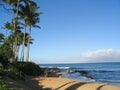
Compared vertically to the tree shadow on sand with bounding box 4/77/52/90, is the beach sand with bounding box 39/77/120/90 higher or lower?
lower

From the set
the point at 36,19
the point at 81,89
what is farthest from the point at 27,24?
the point at 81,89

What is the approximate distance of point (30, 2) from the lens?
40219mm

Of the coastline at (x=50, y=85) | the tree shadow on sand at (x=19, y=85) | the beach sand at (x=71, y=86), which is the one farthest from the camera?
the beach sand at (x=71, y=86)

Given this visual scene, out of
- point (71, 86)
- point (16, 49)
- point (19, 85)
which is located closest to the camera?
point (19, 85)

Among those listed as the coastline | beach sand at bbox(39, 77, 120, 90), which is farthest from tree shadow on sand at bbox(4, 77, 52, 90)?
beach sand at bbox(39, 77, 120, 90)

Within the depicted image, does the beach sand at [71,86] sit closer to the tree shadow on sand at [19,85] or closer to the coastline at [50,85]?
the coastline at [50,85]

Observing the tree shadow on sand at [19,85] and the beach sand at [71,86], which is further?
the beach sand at [71,86]

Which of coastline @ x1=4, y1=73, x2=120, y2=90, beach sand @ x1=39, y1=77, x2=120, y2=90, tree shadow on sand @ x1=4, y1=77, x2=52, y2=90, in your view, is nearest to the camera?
tree shadow on sand @ x1=4, y1=77, x2=52, y2=90

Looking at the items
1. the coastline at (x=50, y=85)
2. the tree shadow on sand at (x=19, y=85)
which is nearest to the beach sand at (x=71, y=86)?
the coastline at (x=50, y=85)

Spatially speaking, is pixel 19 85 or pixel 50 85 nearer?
pixel 19 85

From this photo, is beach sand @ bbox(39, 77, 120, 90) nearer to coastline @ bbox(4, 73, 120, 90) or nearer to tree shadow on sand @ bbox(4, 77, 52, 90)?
coastline @ bbox(4, 73, 120, 90)

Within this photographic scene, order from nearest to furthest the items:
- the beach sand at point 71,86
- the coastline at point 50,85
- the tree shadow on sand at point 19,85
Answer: the tree shadow on sand at point 19,85, the coastline at point 50,85, the beach sand at point 71,86

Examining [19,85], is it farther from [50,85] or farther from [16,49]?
[16,49]

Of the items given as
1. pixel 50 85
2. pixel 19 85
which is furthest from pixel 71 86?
pixel 19 85
